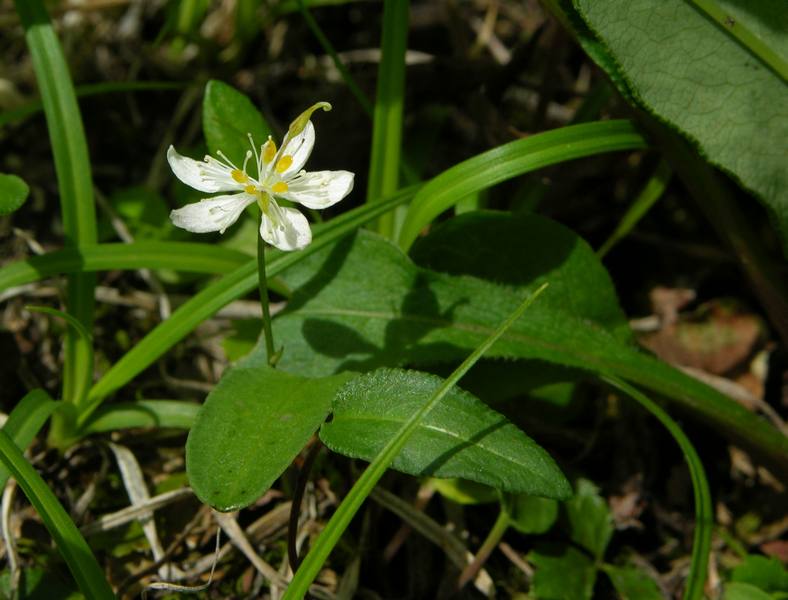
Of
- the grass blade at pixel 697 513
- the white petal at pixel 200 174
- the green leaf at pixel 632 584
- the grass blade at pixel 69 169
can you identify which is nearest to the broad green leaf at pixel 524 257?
the grass blade at pixel 697 513

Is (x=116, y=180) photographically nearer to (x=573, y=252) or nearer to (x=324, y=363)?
(x=324, y=363)

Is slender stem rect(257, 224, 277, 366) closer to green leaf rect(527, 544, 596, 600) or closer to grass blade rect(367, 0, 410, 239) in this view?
grass blade rect(367, 0, 410, 239)

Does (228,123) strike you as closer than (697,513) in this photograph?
No

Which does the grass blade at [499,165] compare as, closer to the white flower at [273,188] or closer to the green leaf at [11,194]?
the white flower at [273,188]

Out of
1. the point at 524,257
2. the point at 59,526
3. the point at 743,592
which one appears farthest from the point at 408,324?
the point at 743,592

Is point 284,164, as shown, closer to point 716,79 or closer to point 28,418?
point 28,418

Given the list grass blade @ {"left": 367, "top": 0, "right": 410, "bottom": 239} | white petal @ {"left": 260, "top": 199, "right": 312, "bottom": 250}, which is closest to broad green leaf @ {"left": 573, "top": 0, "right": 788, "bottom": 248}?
grass blade @ {"left": 367, "top": 0, "right": 410, "bottom": 239}
